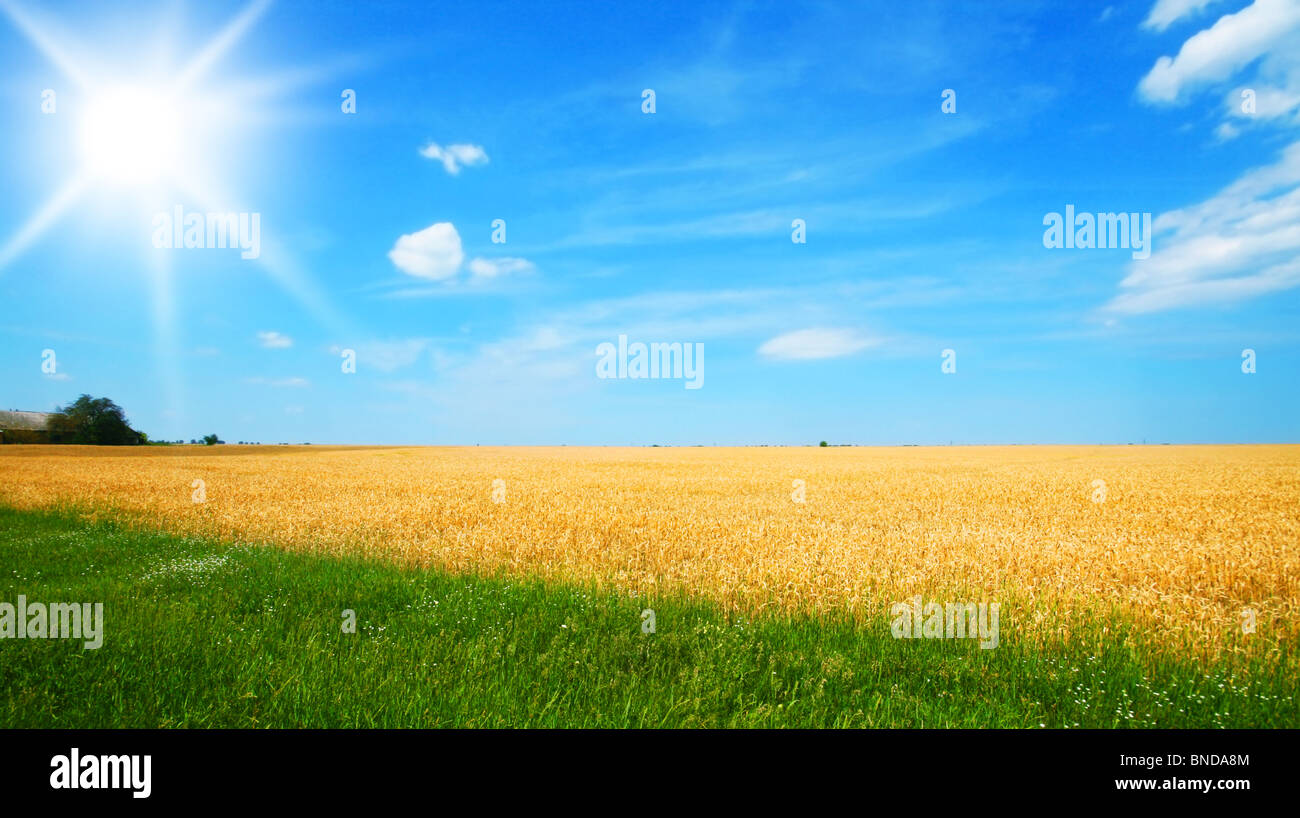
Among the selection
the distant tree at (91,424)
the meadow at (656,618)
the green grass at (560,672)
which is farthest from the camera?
the distant tree at (91,424)

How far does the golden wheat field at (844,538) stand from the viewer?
843cm

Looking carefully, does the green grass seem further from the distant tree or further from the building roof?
the building roof

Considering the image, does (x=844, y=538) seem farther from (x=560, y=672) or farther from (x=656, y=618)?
(x=560, y=672)

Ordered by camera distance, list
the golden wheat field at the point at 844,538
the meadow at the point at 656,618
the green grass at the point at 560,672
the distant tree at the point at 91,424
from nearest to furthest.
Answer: the green grass at the point at 560,672 < the meadow at the point at 656,618 < the golden wheat field at the point at 844,538 < the distant tree at the point at 91,424

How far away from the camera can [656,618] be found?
738cm

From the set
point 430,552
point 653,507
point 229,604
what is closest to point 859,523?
point 653,507

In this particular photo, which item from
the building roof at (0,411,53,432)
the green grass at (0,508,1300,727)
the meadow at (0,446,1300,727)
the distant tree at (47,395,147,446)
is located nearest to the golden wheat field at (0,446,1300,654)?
the meadow at (0,446,1300,727)

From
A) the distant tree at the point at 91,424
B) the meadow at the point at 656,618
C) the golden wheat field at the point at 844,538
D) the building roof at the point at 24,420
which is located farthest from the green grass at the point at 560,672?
the building roof at the point at 24,420

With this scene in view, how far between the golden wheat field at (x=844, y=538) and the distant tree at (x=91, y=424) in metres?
91.3

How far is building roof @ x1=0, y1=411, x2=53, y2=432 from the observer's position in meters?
98.8

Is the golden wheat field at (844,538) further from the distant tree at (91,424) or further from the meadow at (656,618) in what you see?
the distant tree at (91,424)

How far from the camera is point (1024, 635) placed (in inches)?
273

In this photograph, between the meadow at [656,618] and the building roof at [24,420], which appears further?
the building roof at [24,420]
